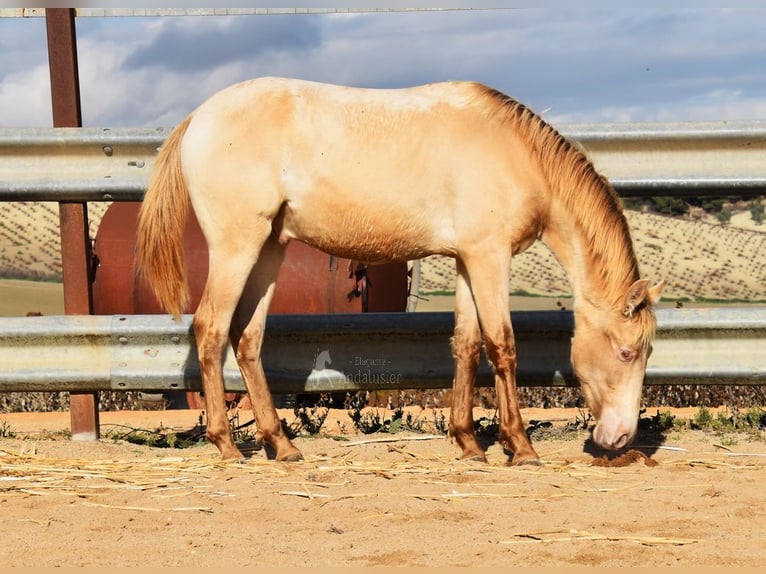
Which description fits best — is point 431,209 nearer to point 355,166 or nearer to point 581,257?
point 355,166

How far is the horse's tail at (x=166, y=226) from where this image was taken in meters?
5.20

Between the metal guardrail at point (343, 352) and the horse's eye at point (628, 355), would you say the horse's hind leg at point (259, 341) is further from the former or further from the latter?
the horse's eye at point (628, 355)

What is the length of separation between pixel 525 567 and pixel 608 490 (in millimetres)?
1261

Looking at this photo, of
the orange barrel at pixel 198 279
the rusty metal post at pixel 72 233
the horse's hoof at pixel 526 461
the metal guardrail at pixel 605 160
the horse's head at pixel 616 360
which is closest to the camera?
the horse's hoof at pixel 526 461

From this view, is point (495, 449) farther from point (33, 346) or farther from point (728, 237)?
point (728, 237)

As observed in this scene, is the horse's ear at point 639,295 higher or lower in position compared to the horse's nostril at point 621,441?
higher

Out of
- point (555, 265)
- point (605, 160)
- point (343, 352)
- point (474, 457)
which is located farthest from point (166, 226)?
point (555, 265)

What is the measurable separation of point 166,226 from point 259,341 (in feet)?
2.54

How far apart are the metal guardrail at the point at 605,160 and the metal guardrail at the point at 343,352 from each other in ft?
2.22

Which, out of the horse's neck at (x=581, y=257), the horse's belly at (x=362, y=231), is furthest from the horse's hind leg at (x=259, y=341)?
the horse's neck at (x=581, y=257)

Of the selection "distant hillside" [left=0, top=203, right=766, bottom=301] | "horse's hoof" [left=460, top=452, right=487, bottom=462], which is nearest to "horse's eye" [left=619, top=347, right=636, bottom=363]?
"horse's hoof" [left=460, top=452, right=487, bottom=462]

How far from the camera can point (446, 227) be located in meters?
4.99

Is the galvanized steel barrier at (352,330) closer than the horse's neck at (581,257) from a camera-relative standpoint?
No

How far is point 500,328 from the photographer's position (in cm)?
490
